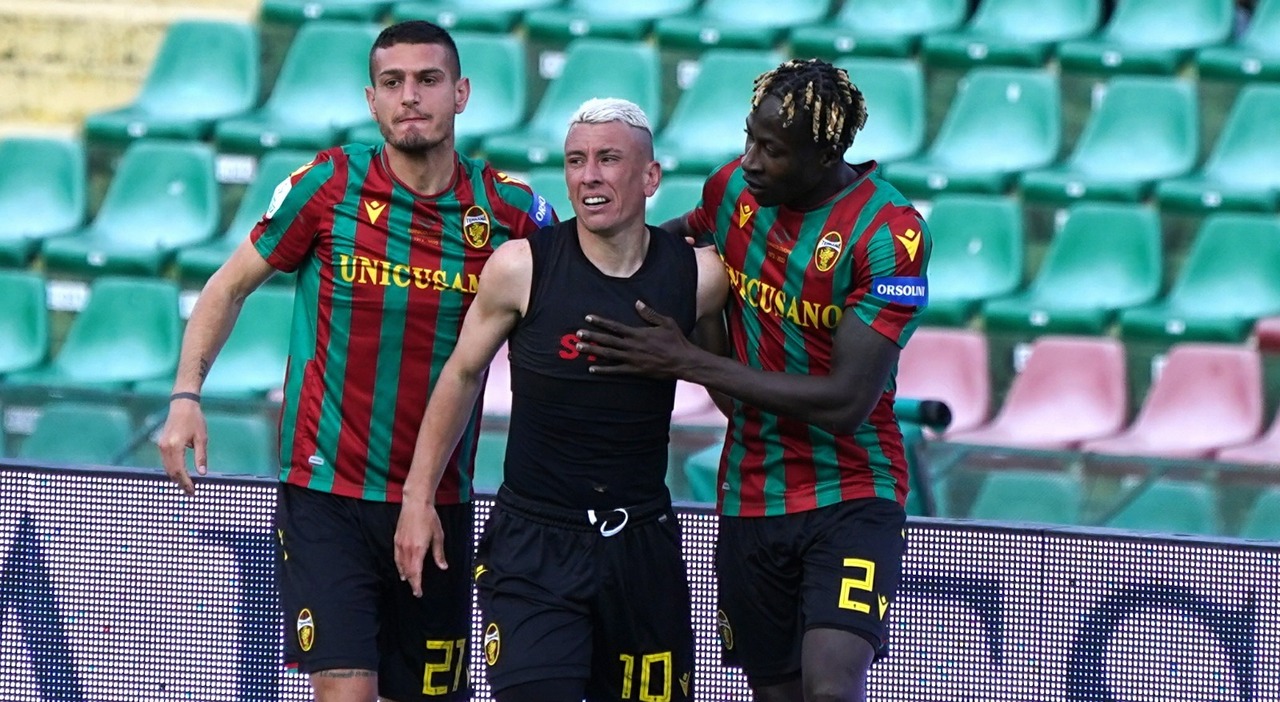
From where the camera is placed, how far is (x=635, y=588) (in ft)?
14.4

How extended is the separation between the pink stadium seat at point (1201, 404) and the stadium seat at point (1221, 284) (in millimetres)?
291

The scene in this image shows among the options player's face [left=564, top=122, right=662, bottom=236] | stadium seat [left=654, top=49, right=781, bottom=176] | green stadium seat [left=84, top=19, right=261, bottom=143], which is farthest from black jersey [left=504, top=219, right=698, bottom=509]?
green stadium seat [left=84, top=19, right=261, bottom=143]

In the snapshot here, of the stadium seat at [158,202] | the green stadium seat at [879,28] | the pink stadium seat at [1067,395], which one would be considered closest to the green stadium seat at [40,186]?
the stadium seat at [158,202]

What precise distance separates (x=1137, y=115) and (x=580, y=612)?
587cm

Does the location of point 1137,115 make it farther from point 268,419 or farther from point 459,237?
point 459,237

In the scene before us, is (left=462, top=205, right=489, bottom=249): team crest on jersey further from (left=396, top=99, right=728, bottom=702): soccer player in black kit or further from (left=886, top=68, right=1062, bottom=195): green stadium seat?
(left=886, top=68, right=1062, bottom=195): green stadium seat

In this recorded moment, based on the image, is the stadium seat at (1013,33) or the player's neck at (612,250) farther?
the stadium seat at (1013,33)

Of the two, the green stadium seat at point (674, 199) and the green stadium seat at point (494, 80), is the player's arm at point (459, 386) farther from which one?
the green stadium seat at point (494, 80)

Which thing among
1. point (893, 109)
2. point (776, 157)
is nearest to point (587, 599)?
point (776, 157)

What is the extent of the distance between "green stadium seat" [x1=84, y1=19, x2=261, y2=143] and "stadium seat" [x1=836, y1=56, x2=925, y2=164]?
10.5ft

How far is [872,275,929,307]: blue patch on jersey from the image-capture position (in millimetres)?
4289

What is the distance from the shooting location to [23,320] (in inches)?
366

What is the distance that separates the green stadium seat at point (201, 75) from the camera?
10383 millimetres

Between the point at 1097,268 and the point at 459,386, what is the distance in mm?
5244
